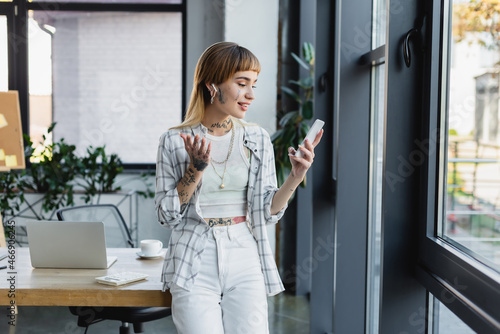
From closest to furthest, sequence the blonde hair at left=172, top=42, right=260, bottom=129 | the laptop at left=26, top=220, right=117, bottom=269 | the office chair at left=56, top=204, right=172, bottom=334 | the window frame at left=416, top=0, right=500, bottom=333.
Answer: the window frame at left=416, top=0, right=500, bottom=333 < the blonde hair at left=172, top=42, right=260, bottom=129 < the laptop at left=26, top=220, right=117, bottom=269 < the office chair at left=56, top=204, right=172, bottom=334

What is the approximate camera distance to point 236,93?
190 cm

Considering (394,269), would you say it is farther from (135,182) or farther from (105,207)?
(135,182)

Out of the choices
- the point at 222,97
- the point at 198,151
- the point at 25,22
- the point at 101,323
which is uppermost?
the point at 25,22

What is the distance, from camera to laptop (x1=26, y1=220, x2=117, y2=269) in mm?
2133

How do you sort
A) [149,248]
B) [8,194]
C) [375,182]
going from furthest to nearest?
1. [8,194]
2. [375,182]
3. [149,248]

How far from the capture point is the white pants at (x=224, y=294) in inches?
70.5

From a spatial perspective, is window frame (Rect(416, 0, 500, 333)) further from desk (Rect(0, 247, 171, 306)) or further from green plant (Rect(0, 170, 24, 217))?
green plant (Rect(0, 170, 24, 217))

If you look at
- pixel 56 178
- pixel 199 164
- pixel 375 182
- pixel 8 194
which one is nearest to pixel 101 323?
pixel 56 178

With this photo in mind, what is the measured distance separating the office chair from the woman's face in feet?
3.23

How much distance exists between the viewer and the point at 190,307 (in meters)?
1.79

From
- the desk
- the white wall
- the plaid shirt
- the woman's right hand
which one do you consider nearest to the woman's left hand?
the plaid shirt

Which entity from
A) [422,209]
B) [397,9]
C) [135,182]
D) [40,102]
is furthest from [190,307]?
[40,102]

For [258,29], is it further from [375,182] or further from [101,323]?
[101,323]

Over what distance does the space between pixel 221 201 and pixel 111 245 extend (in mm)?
1309
